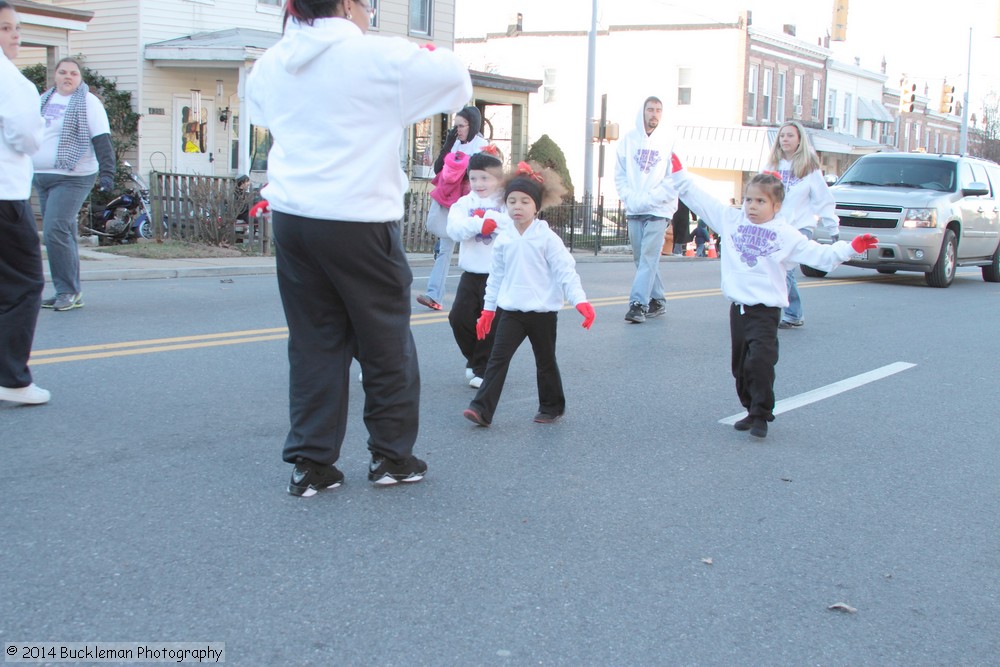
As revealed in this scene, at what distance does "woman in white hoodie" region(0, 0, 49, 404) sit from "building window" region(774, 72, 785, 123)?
41.6 meters

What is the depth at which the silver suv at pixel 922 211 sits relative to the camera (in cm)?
1433

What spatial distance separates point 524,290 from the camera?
18.0ft

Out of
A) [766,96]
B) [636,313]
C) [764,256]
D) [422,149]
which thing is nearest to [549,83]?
[766,96]

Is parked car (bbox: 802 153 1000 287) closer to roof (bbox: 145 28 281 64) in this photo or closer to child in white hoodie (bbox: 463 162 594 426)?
child in white hoodie (bbox: 463 162 594 426)

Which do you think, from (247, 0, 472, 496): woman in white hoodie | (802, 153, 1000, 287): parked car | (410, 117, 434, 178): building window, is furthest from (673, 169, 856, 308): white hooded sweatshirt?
(410, 117, 434, 178): building window

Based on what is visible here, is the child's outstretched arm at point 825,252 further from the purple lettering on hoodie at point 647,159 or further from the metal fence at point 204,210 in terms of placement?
the metal fence at point 204,210

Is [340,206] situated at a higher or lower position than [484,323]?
higher

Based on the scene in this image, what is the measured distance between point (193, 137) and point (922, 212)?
14.0 meters

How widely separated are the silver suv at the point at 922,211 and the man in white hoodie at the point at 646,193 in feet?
18.5

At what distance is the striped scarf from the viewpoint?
26.9 feet

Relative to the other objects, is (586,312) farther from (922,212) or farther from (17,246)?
(922,212)

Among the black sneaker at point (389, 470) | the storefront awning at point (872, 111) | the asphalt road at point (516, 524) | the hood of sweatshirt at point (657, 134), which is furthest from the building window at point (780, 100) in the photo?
the black sneaker at point (389, 470)

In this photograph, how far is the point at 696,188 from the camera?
613 cm

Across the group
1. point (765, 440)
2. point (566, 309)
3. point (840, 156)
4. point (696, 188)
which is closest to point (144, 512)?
point (765, 440)
